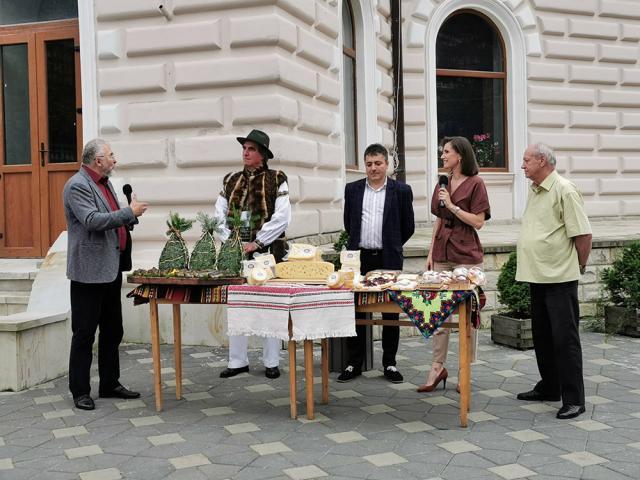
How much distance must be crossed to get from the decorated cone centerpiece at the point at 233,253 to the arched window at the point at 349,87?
534 centimetres

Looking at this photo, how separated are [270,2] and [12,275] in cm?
386

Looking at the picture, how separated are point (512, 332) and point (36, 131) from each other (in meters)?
5.93

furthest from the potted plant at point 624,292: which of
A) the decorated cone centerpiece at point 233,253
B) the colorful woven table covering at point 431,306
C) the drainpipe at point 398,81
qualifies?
the decorated cone centerpiece at point 233,253

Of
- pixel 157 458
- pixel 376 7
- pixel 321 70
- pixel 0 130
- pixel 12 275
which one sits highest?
pixel 376 7

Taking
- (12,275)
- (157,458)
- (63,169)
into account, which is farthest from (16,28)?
(157,458)

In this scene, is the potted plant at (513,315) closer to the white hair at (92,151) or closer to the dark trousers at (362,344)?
the dark trousers at (362,344)

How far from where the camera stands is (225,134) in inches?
323

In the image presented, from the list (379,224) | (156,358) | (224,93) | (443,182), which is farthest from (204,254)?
(224,93)

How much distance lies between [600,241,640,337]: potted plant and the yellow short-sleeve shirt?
3288mm

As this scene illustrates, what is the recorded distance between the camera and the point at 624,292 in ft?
28.9

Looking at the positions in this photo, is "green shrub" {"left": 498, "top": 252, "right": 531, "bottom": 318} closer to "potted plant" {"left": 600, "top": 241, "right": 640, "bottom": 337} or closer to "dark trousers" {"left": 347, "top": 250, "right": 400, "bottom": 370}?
"potted plant" {"left": 600, "top": 241, "right": 640, "bottom": 337}

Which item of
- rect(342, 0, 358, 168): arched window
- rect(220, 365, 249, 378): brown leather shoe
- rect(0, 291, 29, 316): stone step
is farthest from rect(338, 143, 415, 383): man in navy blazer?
rect(342, 0, 358, 168): arched window

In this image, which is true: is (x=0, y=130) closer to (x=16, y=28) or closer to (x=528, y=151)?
(x=16, y=28)

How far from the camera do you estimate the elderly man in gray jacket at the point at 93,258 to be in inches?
231
